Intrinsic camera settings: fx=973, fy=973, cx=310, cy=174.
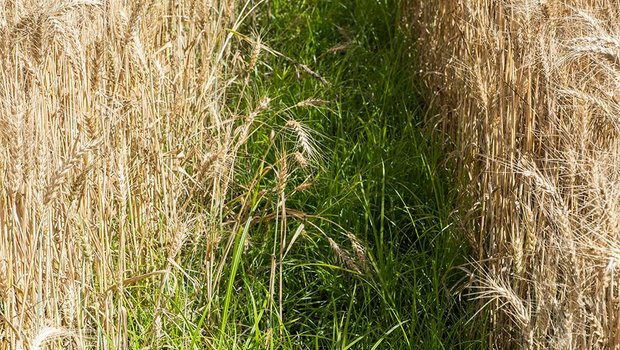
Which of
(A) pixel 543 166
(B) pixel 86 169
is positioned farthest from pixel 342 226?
(B) pixel 86 169

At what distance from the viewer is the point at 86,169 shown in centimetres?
199

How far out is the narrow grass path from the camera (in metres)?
2.73

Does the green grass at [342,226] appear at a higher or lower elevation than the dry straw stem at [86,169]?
lower

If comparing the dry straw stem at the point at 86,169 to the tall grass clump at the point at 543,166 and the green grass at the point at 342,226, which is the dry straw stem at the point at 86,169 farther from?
the tall grass clump at the point at 543,166

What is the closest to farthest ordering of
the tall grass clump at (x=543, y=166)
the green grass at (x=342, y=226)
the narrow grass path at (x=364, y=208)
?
the tall grass clump at (x=543, y=166) → the green grass at (x=342, y=226) → the narrow grass path at (x=364, y=208)

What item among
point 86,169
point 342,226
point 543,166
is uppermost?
point 86,169

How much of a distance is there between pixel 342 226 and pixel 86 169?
133 cm

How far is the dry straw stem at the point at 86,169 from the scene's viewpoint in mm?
2055

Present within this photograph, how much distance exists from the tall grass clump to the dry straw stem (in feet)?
2.14

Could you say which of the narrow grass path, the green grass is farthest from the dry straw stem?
the narrow grass path

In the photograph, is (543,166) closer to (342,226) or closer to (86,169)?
(342,226)

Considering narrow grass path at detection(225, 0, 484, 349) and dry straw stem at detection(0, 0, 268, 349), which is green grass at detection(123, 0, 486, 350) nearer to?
narrow grass path at detection(225, 0, 484, 349)

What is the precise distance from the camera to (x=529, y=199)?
2.29 metres

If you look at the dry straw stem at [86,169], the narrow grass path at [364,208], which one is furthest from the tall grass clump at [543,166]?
the dry straw stem at [86,169]
